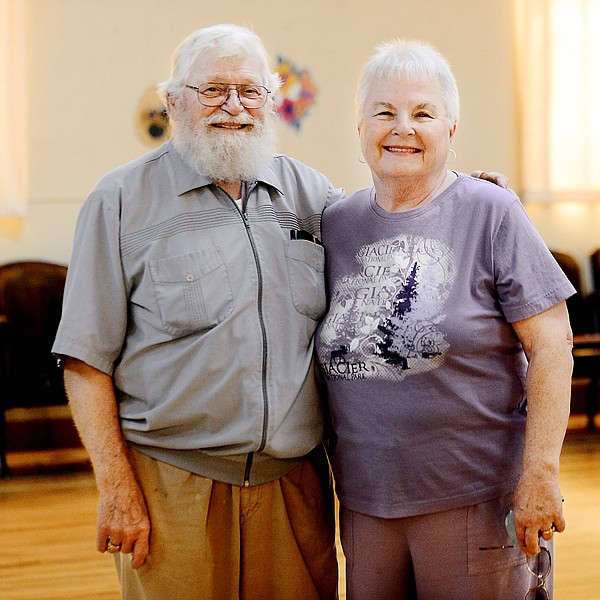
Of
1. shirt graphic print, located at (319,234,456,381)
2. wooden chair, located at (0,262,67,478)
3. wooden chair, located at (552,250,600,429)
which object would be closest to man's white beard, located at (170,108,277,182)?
shirt graphic print, located at (319,234,456,381)

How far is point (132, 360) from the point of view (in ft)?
6.19

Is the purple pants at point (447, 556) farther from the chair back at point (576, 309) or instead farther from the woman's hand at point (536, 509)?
the chair back at point (576, 309)

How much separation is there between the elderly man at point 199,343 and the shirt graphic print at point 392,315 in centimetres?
10

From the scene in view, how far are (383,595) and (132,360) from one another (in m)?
0.75

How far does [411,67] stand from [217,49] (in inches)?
16.8

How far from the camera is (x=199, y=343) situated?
182 centimetres

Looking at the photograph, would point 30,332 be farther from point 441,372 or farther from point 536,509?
point 536,509

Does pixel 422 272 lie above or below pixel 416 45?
below

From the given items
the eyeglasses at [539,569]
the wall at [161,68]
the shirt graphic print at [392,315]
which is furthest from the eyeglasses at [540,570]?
the wall at [161,68]

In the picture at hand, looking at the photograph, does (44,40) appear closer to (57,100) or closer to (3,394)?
(57,100)

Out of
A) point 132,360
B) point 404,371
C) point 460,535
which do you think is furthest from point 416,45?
point 460,535

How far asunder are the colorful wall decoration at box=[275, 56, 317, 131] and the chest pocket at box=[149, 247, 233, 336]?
13.0 feet

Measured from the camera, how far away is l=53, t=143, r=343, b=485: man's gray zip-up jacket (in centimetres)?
183

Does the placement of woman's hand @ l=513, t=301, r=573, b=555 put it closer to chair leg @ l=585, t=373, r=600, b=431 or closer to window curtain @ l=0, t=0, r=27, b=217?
chair leg @ l=585, t=373, r=600, b=431
